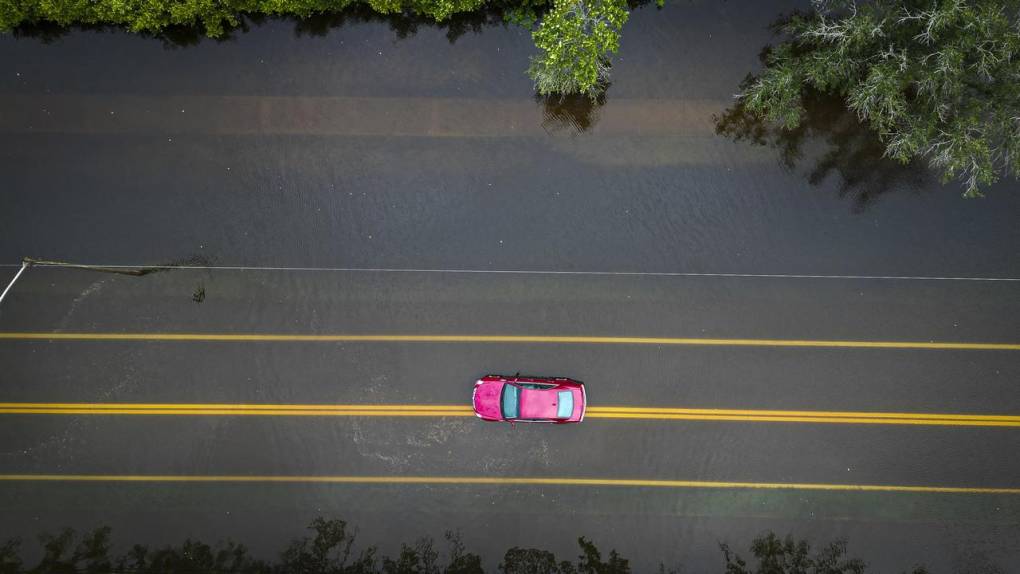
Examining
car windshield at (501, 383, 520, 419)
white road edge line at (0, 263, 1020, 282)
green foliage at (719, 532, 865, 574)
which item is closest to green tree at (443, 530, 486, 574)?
car windshield at (501, 383, 520, 419)

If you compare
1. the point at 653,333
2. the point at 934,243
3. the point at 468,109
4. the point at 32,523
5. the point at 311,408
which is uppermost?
the point at 468,109

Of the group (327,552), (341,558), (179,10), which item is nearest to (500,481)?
(341,558)

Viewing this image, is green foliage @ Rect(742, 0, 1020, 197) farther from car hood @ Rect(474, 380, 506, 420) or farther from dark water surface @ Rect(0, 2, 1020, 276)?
car hood @ Rect(474, 380, 506, 420)

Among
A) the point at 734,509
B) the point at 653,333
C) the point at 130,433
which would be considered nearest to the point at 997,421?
the point at 734,509

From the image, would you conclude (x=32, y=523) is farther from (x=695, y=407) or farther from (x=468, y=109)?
(x=695, y=407)

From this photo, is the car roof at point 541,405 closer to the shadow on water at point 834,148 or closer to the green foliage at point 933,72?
the shadow on water at point 834,148

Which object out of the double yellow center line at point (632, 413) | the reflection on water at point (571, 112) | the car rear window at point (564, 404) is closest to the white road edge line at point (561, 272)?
the car rear window at point (564, 404)

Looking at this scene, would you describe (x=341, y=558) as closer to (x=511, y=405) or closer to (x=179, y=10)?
(x=511, y=405)
